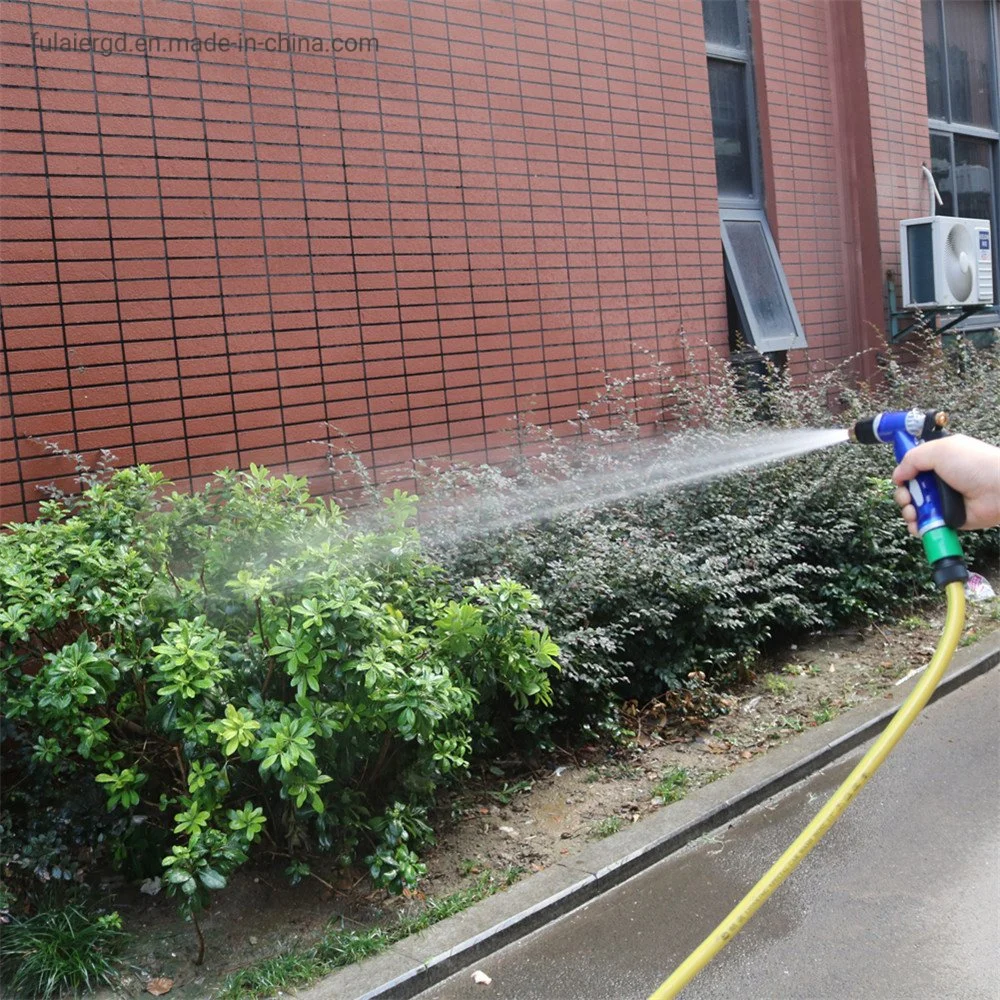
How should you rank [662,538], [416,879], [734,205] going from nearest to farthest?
[416,879], [662,538], [734,205]

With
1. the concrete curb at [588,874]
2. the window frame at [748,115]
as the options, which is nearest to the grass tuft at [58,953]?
the concrete curb at [588,874]

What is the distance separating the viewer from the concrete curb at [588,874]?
3.61m

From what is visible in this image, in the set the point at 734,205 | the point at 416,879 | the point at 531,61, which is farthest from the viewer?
the point at 734,205

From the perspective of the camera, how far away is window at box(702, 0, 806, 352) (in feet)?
30.3

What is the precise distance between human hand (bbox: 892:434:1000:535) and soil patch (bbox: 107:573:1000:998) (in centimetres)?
244

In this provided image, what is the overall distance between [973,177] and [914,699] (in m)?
12.0

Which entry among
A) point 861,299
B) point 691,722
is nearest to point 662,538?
point 691,722

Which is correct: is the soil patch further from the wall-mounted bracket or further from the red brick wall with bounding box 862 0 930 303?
the red brick wall with bounding box 862 0 930 303

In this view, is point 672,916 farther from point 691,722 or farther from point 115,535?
point 115,535

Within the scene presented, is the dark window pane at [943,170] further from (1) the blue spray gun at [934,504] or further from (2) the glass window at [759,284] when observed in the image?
(1) the blue spray gun at [934,504]

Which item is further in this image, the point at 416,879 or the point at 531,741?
the point at 531,741

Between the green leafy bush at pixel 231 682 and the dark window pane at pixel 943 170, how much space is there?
9506mm

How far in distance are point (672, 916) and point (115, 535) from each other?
102 inches

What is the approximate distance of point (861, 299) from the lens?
10531mm
